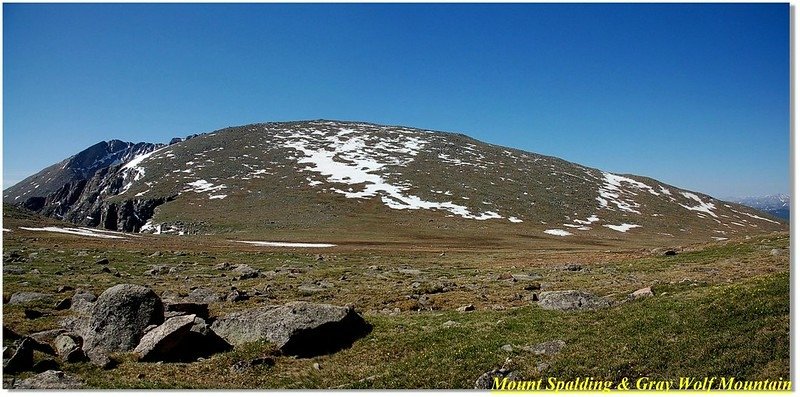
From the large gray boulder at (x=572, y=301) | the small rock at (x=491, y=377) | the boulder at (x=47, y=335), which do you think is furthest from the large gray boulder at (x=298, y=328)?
the large gray boulder at (x=572, y=301)

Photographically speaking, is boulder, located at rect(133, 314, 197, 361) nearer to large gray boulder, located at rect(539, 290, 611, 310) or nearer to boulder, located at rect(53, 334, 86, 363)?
boulder, located at rect(53, 334, 86, 363)

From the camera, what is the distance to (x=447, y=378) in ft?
53.8

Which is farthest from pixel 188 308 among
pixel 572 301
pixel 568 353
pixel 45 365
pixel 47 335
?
pixel 572 301

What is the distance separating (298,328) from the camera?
20719 millimetres

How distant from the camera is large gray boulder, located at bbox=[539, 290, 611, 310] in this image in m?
24.4

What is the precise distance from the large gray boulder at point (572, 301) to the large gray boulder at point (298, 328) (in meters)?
10.4

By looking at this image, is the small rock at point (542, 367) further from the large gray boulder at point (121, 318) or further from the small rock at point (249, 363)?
the large gray boulder at point (121, 318)

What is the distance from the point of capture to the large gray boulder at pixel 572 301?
24436 mm

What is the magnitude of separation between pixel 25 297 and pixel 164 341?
16751mm

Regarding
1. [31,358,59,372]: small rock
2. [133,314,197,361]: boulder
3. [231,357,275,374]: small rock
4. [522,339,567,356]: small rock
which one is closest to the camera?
[31,358,59,372]: small rock

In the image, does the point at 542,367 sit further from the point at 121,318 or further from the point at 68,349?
the point at 68,349

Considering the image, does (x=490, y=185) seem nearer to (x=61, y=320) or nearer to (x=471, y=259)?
(x=471, y=259)

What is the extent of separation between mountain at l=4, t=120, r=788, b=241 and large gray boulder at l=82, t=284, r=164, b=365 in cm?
7523

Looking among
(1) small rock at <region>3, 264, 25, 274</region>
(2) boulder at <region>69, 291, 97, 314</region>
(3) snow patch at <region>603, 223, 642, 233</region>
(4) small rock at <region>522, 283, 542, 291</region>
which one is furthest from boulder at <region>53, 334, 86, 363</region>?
(3) snow patch at <region>603, 223, 642, 233</region>
